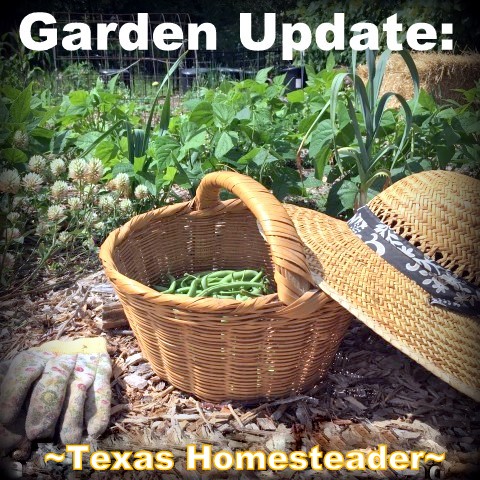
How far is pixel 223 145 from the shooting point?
211 cm

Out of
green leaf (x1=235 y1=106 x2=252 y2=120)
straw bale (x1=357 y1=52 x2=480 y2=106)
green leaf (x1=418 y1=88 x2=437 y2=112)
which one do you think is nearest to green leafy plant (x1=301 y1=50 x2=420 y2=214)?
green leaf (x1=418 y1=88 x2=437 y2=112)

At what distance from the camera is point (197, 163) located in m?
2.26

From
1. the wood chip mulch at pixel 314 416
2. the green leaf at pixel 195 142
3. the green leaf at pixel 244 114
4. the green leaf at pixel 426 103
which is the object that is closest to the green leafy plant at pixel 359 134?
the green leaf at pixel 426 103

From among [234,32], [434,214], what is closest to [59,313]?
[434,214]

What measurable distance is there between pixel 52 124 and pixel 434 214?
1892 mm

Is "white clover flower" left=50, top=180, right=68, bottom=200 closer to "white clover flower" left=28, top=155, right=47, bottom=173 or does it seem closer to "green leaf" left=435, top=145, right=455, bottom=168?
"white clover flower" left=28, top=155, right=47, bottom=173

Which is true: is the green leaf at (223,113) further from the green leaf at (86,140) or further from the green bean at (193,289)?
the green bean at (193,289)

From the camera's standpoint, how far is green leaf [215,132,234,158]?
6.84ft

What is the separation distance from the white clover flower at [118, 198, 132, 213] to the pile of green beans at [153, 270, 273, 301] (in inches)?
16.6

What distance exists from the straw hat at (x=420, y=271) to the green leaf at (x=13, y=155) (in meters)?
1.12

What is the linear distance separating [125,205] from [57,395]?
3.08ft

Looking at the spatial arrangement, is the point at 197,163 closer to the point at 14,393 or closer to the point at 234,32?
the point at 14,393

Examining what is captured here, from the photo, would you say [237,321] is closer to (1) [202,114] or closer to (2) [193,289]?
(2) [193,289]

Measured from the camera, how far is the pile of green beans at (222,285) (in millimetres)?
1624
